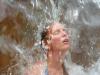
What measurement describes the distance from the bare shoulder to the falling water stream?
3 cm

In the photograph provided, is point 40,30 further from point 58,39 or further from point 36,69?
point 36,69

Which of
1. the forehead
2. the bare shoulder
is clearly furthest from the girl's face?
the bare shoulder

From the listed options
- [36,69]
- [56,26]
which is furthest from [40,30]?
[36,69]

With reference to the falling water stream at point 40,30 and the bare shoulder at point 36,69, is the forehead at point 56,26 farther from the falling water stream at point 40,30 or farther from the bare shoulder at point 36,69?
the bare shoulder at point 36,69

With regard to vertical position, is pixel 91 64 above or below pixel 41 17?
below

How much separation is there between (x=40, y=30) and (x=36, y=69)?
0.27m

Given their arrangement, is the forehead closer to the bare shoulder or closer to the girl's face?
the girl's face

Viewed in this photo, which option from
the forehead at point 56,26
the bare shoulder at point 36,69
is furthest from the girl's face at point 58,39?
the bare shoulder at point 36,69

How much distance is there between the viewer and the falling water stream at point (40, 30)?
213 centimetres

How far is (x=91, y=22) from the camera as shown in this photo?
248cm

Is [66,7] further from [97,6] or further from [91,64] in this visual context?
[91,64]

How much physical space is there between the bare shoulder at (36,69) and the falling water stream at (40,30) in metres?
0.03

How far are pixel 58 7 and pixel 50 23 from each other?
18 cm

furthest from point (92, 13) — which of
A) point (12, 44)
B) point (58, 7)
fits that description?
point (12, 44)
